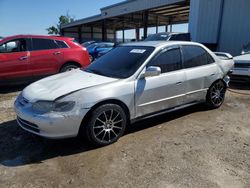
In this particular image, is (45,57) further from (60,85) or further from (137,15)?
(137,15)

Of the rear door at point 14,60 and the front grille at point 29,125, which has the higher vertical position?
the rear door at point 14,60

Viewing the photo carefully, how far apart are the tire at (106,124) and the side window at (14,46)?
4868mm

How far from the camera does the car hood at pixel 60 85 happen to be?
3.65m

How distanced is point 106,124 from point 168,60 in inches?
66.9

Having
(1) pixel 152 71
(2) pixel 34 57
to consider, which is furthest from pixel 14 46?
(1) pixel 152 71

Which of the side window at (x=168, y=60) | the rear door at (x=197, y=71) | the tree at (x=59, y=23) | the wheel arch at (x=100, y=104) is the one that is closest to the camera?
the wheel arch at (x=100, y=104)

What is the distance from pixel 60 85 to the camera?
393 cm

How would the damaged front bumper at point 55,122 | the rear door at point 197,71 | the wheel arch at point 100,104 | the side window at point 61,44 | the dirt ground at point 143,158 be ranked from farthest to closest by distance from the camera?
1. the side window at point 61,44
2. the rear door at point 197,71
3. the wheel arch at point 100,104
4. the damaged front bumper at point 55,122
5. the dirt ground at point 143,158

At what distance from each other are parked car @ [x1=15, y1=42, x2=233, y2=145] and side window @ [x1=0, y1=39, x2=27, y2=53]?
3628 millimetres

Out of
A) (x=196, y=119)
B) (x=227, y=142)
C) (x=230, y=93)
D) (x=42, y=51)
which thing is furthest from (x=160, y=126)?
(x=42, y=51)

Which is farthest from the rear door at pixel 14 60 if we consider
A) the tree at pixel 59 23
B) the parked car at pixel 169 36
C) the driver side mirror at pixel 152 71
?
the tree at pixel 59 23

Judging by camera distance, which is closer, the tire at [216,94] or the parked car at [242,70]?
the tire at [216,94]

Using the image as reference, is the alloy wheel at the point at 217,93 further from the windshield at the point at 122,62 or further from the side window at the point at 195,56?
the windshield at the point at 122,62

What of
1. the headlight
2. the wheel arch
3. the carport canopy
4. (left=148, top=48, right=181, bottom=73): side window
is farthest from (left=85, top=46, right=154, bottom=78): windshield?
the carport canopy
